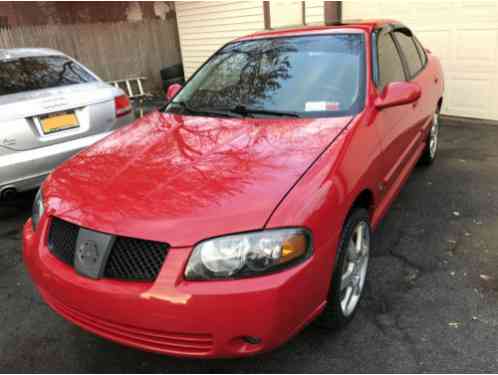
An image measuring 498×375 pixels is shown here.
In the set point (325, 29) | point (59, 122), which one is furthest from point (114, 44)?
point (325, 29)

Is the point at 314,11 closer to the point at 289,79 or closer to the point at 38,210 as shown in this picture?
the point at 289,79

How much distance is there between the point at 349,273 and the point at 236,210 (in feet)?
3.09

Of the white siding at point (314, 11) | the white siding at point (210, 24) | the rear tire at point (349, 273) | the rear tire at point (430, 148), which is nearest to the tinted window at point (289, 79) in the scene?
the rear tire at point (349, 273)

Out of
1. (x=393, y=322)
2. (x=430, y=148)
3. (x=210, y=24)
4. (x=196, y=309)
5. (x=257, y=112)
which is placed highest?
(x=210, y=24)

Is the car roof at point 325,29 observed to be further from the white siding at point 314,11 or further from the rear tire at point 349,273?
the white siding at point 314,11

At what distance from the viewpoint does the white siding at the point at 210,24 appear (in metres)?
9.05

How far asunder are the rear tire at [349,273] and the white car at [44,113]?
2792 mm

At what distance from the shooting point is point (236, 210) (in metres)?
1.91

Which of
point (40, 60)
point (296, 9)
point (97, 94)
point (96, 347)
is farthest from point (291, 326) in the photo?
point (296, 9)

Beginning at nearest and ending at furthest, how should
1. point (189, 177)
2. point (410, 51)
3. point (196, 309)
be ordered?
point (196, 309)
point (189, 177)
point (410, 51)

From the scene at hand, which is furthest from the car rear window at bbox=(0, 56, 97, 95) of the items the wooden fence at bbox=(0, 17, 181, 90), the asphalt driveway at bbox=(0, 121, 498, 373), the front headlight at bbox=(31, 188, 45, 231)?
the wooden fence at bbox=(0, 17, 181, 90)

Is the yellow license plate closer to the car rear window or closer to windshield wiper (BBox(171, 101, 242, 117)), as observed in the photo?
the car rear window

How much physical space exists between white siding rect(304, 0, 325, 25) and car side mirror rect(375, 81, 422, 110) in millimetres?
5326

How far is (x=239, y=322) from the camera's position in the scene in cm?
180
